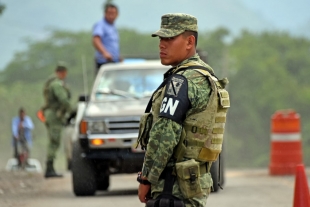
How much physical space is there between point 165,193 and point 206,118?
0.47m

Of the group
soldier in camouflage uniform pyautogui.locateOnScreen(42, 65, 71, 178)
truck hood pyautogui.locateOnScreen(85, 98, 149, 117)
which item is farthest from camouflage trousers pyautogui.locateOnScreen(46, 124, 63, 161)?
truck hood pyautogui.locateOnScreen(85, 98, 149, 117)

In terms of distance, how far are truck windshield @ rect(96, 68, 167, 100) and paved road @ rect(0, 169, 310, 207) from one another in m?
1.34

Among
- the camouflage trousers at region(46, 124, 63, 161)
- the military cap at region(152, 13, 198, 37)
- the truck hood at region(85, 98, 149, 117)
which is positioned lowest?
the camouflage trousers at region(46, 124, 63, 161)

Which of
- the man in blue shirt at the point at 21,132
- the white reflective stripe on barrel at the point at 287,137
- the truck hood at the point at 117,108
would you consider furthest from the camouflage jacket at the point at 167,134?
the man in blue shirt at the point at 21,132

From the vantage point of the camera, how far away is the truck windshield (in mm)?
13102

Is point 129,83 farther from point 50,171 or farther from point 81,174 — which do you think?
point 50,171

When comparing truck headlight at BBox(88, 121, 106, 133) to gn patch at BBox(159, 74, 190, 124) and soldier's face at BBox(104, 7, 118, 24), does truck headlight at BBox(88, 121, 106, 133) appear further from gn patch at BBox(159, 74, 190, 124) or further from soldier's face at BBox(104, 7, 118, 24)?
gn patch at BBox(159, 74, 190, 124)

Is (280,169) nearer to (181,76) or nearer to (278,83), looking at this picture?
(181,76)

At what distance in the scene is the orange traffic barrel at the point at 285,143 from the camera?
16.1 meters

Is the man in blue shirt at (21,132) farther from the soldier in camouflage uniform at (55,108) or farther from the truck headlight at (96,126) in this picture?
the truck headlight at (96,126)

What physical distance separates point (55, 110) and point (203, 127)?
38.9ft

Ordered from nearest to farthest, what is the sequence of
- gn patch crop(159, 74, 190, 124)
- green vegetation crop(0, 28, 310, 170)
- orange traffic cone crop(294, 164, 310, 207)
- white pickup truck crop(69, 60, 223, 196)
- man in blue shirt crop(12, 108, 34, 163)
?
gn patch crop(159, 74, 190, 124) → orange traffic cone crop(294, 164, 310, 207) → white pickup truck crop(69, 60, 223, 196) → man in blue shirt crop(12, 108, 34, 163) → green vegetation crop(0, 28, 310, 170)

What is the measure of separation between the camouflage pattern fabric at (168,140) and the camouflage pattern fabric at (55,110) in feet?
37.3

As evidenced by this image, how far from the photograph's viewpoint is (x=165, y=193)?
5.29m
